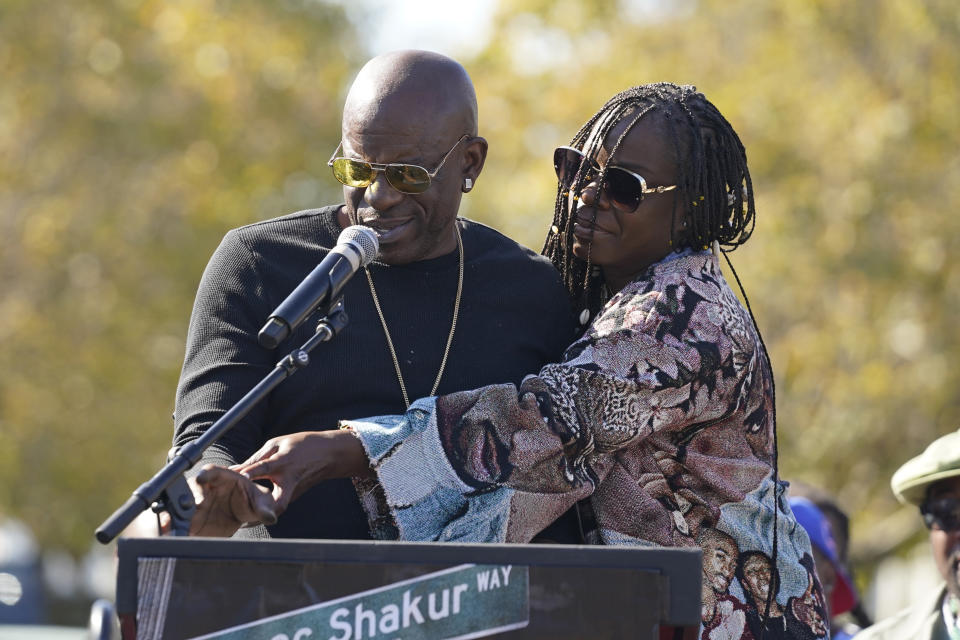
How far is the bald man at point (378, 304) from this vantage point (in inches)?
127

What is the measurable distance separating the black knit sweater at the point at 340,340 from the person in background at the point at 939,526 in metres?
2.24

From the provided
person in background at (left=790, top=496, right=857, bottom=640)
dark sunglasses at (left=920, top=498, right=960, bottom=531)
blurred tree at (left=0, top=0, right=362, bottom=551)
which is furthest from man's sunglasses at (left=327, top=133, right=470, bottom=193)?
blurred tree at (left=0, top=0, right=362, bottom=551)

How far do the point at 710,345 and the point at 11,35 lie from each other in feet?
41.8

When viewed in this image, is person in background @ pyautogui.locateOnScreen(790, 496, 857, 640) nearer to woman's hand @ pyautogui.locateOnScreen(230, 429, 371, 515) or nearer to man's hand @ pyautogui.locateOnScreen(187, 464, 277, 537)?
woman's hand @ pyautogui.locateOnScreen(230, 429, 371, 515)

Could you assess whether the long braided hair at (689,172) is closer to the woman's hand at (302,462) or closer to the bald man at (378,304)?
the bald man at (378,304)

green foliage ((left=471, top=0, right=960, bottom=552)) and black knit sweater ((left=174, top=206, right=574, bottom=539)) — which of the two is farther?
green foliage ((left=471, top=0, right=960, bottom=552))

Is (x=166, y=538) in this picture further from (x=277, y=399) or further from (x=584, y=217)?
(x=584, y=217)

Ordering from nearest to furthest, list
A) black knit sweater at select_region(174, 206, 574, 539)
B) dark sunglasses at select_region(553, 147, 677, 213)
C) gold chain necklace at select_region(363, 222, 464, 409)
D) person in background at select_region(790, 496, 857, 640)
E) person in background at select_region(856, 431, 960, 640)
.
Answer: black knit sweater at select_region(174, 206, 574, 539)
gold chain necklace at select_region(363, 222, 464, 409)
dark sunglasses at select_region(553, 147, 677, 213)
person in background at select_region(856, 431, 960, 640)
person in background at select_region(790, 496, 857, 640)

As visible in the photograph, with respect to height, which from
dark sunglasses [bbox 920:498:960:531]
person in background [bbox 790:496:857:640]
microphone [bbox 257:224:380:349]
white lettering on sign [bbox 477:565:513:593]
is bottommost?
person in background [bbox 790:496:857:640]

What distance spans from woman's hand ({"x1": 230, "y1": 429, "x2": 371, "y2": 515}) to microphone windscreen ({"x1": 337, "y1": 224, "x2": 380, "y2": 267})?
38cm

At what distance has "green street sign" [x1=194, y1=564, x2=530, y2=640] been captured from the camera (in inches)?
87.0

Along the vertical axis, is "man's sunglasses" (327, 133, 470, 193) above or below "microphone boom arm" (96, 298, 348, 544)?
above

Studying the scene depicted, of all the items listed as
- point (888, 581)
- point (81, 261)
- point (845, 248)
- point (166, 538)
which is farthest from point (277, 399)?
point (888, 581)

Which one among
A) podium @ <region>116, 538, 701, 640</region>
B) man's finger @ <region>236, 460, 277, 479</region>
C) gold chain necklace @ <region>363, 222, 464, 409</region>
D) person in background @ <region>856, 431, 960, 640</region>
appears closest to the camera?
podium @ <region>116, 538, 701, 640</region>
